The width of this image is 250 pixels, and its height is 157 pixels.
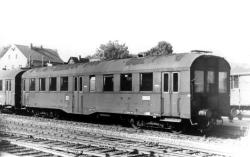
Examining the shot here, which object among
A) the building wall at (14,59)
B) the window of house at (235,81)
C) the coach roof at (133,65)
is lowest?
the window of house at (235,81)

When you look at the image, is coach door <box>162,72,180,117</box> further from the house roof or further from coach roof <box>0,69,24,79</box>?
the house roof

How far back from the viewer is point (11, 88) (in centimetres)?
2420

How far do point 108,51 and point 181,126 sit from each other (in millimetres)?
65538

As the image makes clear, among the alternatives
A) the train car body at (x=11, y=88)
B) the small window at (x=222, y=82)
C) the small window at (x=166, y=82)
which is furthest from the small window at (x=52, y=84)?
the small window at (x=222, y=82)

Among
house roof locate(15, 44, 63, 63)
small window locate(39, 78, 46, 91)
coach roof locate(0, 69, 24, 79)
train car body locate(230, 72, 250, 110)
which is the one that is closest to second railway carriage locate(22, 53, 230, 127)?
small window locate(39, 78, 46, 91)

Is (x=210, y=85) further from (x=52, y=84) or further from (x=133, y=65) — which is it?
(x=52, y=84)

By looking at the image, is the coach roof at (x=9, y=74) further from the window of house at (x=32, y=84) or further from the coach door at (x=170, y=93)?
the coach door at (x=170, y=93)

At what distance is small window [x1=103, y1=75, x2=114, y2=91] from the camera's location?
15.9m

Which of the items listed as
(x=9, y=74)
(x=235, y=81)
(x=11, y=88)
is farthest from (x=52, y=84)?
(x=235, y=81)

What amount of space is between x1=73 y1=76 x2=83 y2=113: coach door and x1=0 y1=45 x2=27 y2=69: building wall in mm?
55412

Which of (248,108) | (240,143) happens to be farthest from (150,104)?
(248,108)

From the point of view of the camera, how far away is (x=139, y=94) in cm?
1436

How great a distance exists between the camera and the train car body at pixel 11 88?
2372 cm

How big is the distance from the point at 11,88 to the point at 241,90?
599 inches
